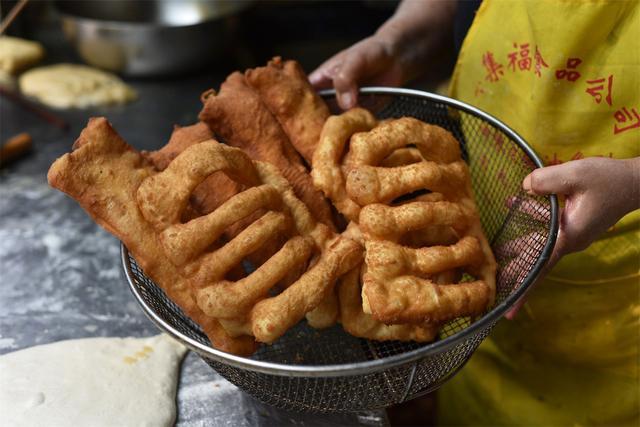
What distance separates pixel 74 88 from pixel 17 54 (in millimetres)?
339

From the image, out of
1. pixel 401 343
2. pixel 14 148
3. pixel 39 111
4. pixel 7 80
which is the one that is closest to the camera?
pixel 401 343

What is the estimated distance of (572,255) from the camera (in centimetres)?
136

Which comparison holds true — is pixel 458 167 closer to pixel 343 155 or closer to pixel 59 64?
pixel 343 155

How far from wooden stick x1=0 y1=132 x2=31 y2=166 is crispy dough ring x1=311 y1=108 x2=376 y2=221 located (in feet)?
3.94

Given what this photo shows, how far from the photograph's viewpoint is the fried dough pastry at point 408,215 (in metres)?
0.95

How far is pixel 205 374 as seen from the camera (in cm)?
124

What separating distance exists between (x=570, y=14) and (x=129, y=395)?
44.3 inches

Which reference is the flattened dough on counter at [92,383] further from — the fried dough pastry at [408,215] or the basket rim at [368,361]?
the fried dough pastry at [408,215]

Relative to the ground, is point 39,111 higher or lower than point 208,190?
lower

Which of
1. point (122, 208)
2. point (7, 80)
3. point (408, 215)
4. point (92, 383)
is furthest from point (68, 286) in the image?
point (7, 80)

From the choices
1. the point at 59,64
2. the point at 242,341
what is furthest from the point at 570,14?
the point at 59,64

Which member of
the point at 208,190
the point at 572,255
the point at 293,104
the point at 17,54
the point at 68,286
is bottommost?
the point at 68,286

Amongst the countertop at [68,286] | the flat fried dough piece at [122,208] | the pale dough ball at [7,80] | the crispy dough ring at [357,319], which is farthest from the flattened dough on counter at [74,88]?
the crispy dough ring at [357,319]

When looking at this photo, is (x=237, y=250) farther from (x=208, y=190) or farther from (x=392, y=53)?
(x=392, y=53)
